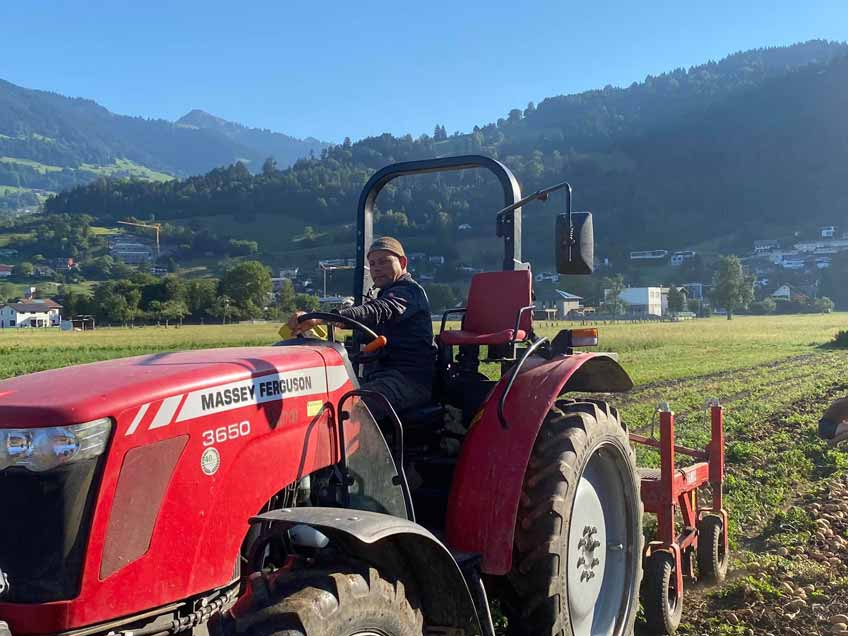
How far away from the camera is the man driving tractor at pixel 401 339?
361 cm

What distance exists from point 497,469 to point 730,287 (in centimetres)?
8430

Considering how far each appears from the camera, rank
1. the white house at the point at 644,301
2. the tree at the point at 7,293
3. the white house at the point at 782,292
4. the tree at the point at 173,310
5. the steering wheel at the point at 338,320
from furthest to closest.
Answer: the white house at the point at 782,292 < the tree at the point at 7,293 < the white house at the point at 644,301 < the tree at the point at 173,310 < the steering wheel at the point at 338,320

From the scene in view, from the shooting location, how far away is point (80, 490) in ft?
6.50

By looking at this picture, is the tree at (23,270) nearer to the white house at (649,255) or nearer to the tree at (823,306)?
the white house at (649,255)

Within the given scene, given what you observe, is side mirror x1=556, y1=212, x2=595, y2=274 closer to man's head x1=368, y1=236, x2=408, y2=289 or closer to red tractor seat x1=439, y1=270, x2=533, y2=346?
red tractor seat x1=439, y1=270, x2=533, y2=346

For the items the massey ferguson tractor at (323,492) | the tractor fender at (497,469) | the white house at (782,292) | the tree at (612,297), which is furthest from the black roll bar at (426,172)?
the white house at (782,292)

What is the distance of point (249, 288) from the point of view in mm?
58094

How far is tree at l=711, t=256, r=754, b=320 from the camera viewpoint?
81.2m

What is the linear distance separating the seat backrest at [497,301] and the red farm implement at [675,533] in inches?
51.6

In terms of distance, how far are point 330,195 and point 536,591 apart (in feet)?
465

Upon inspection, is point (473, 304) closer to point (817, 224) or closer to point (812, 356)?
point (812, 356)

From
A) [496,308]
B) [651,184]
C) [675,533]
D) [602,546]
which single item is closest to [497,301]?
[496,308]

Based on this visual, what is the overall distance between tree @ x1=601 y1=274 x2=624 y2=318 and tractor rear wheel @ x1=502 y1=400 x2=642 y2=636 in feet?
254

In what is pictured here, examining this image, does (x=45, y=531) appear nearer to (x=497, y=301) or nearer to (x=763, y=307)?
(x=497, y=301)
